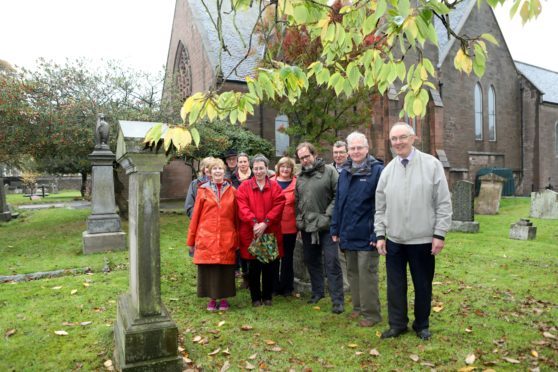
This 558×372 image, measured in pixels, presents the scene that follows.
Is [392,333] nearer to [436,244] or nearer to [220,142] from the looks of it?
[436,244]

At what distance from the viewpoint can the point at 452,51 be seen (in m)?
25.4

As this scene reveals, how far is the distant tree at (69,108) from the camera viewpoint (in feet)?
36.8

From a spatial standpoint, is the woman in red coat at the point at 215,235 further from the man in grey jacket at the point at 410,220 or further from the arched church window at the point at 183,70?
the arched church window at the point at 183,70

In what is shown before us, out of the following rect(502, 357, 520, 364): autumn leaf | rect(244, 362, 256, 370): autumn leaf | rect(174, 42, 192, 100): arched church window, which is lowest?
rect(244, 362, 256, 370): autumn leaf

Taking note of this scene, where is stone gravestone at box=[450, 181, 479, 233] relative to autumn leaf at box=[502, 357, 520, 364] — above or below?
above

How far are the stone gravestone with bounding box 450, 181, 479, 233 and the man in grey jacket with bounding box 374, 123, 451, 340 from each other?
8243 mm

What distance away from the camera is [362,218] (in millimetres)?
4629

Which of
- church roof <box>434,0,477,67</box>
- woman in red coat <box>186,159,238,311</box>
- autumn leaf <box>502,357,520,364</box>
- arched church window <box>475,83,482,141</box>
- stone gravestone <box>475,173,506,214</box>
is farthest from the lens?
arched church window <box>475,83,482,141</box>

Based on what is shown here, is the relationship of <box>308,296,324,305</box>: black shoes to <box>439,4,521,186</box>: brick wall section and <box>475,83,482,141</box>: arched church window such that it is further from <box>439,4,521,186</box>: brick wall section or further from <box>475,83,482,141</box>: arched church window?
<box>475,83,482,141</box>: arched church window

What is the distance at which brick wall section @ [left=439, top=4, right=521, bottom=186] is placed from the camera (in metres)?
25.3

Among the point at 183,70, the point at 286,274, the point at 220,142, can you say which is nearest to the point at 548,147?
the point at 183,70

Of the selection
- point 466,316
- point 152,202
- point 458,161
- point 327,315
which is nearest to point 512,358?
point 466,316

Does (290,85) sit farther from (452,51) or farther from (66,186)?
(66,186)

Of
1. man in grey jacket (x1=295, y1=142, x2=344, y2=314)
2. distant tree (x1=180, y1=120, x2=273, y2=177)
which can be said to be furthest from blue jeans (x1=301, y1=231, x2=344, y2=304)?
distant tree (x1=180, y1=120, x2=273, y2=177)
